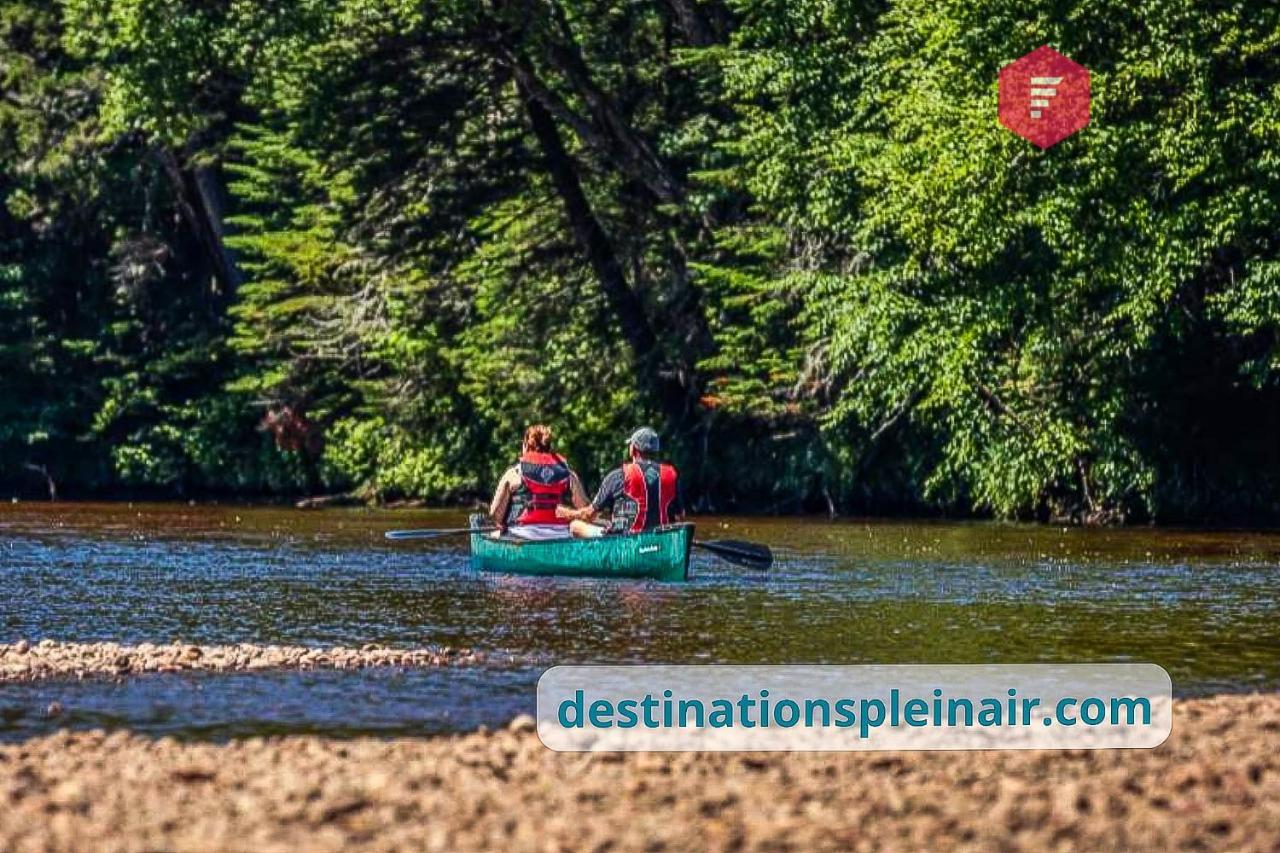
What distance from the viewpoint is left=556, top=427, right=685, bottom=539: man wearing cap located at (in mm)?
23547

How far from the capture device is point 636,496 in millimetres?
23703

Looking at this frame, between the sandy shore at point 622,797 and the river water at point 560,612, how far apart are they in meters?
1.89

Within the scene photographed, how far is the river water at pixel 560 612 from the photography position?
14.4 m

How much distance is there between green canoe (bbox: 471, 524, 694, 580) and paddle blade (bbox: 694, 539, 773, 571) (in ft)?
2.03

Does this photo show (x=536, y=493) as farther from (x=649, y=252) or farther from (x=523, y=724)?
(x=649, y=252)

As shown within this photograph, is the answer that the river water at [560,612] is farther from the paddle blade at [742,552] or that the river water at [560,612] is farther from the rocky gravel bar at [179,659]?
the rocky gravel bar at [179,659]

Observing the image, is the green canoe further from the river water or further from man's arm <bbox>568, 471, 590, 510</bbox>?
man's arm <bbox>568, 471, 590, 510</bbox>

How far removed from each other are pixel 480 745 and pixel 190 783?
5.73ft

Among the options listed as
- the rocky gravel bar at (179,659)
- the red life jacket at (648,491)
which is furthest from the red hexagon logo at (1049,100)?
the rocky gravel bar at (179,659)

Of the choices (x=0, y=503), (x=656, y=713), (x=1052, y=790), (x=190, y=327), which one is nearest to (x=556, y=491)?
(x=656, y=713)

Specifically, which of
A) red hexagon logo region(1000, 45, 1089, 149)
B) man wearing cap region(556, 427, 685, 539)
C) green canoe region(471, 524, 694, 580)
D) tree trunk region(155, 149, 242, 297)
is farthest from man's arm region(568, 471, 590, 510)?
tree trunk region(155, 149, 242, 297)

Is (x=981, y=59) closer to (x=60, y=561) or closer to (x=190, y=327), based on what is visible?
(x=60, y=561)

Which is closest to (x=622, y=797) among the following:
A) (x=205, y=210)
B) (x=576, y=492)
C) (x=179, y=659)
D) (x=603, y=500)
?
(x=179, y=659)

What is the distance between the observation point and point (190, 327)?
51.0 meters
